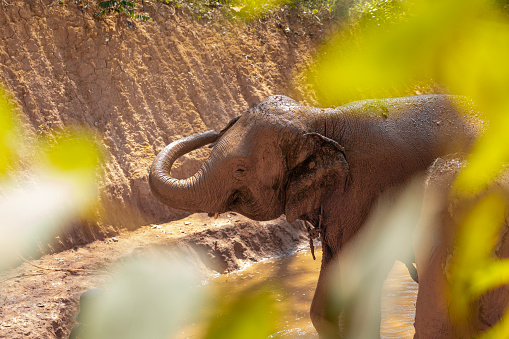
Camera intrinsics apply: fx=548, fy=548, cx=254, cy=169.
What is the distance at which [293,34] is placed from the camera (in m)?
13.3

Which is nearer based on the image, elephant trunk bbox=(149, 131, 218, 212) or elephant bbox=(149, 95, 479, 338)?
elephant bbox=(149, 95, 479, 338)

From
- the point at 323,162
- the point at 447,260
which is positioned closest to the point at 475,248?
the point at 447,260

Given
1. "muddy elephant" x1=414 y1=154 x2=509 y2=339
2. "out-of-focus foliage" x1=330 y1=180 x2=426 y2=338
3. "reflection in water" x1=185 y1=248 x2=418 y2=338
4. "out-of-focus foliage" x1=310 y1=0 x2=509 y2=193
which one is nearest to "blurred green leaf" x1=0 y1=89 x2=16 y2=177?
"reflection in water" x1=185 y1=248 x2=418 y2=338

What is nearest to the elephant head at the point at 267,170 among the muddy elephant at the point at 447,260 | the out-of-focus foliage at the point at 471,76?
the out-of-focus foliage at the point at 471,76

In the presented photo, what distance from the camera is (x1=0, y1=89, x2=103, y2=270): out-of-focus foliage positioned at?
271 inches

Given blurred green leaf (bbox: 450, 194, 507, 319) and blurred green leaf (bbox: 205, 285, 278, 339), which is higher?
blurred green leaf (bbox: 450, 194, 507, 319)

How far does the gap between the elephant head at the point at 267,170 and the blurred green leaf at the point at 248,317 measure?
1699 mm

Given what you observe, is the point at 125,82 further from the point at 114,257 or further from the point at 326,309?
the point at 326,309

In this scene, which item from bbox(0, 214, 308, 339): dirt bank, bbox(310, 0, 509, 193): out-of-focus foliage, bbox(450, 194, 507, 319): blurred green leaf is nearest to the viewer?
bbox(310, 0, 509, 193): out-of-focus foliage

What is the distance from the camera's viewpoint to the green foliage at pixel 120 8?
9.61 meters

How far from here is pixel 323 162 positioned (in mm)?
4320

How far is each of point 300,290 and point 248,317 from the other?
0.91 meters

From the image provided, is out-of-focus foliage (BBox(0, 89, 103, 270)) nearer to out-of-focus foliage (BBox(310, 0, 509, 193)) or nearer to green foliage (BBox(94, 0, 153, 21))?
green foliage (BBox(94, 0, 153, 21))

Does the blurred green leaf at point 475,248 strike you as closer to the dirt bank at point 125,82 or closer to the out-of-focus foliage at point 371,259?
the out-of-focus foliage at point 371,259
